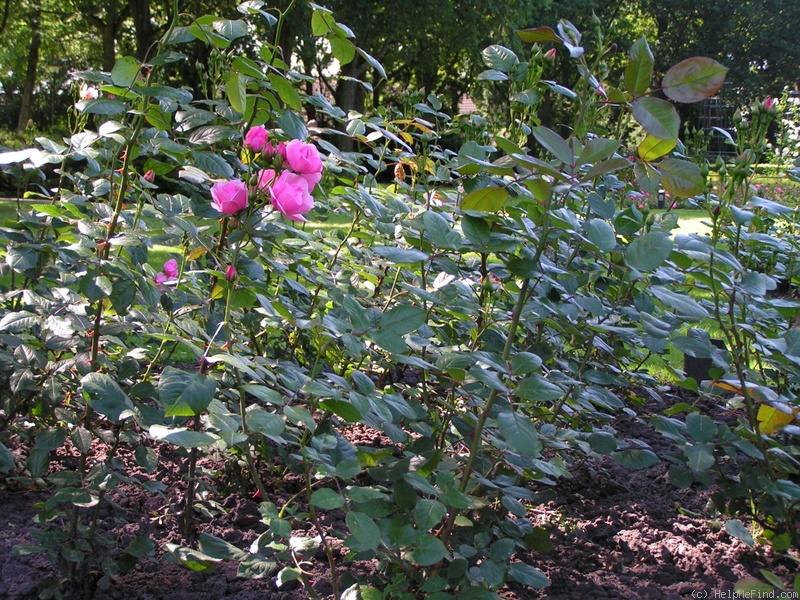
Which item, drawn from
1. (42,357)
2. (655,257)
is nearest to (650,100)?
(655,257)

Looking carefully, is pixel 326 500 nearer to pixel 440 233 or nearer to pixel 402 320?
pixel 402 320

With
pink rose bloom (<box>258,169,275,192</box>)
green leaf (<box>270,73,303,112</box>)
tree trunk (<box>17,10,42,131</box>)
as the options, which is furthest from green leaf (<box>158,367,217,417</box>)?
tree trunk (<box>17,10,42,131</box>)

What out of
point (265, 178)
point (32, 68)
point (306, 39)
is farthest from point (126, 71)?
point (32, 68)

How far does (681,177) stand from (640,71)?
0.18m

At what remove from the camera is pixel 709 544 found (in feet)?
5.98

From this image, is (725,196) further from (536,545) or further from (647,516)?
(647,516)

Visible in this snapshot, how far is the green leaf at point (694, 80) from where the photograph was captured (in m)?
1.04

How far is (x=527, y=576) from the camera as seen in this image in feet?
4.19

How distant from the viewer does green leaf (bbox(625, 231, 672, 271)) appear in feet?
3.73

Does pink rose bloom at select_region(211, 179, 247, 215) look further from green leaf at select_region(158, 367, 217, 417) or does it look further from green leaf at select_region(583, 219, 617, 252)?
green leaf at select_region(583, 219, 617, 252)

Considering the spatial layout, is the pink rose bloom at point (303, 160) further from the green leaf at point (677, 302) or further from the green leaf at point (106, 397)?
the green leaf at point (677, 302)

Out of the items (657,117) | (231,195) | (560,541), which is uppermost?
(657,117)

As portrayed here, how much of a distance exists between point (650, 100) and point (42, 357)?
124 cm

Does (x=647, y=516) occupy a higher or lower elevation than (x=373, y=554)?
lower
